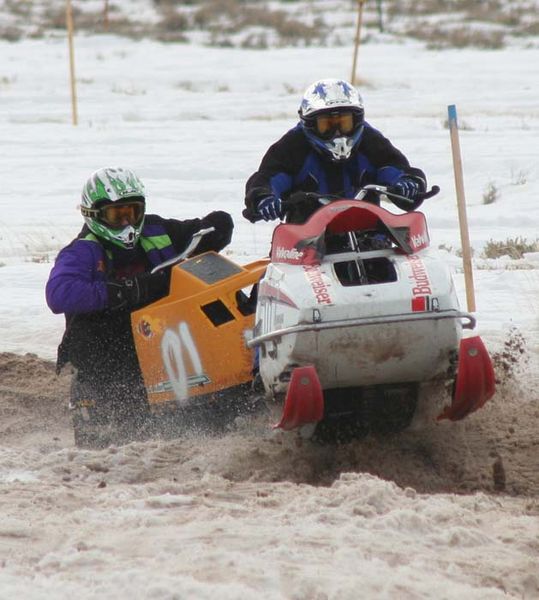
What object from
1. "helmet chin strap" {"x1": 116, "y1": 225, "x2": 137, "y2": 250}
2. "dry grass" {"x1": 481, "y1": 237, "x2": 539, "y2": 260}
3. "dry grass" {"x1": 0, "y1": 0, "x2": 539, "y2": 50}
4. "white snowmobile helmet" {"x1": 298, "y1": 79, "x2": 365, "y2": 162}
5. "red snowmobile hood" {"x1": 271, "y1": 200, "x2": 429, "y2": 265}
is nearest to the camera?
"red snowmobile hood" {"x1": 271, "y1": 200, "x2": 429, "y2": 265}

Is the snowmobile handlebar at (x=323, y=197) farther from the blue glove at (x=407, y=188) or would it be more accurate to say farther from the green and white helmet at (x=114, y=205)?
the green and white helmet at (x=114, y=205)

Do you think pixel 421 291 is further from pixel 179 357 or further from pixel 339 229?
pixel 179 357

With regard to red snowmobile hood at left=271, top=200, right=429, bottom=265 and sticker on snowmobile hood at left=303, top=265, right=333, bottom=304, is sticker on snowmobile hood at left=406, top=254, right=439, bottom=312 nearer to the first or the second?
red snowmobile hood at left=271, top=200, right=429, bottom=265

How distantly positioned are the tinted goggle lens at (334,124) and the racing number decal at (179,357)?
4.88ft

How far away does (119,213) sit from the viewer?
761cm

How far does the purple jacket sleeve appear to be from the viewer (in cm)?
730

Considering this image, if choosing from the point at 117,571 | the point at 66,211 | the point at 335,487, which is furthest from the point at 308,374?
the point at 66,211

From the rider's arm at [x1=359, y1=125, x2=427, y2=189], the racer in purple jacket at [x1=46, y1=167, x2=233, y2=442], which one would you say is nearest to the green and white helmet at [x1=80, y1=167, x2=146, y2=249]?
the racer in purple jacket at [x1=46, y1=167, x2=233, y2=442]

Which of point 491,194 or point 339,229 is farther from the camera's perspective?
point 491,194

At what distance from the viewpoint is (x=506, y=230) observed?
46.2 ft

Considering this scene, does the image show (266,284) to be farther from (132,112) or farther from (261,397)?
(132,112)

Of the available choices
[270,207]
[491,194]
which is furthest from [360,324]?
[491,194]

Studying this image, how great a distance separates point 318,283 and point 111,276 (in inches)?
80.5

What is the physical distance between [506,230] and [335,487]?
9002 mm
